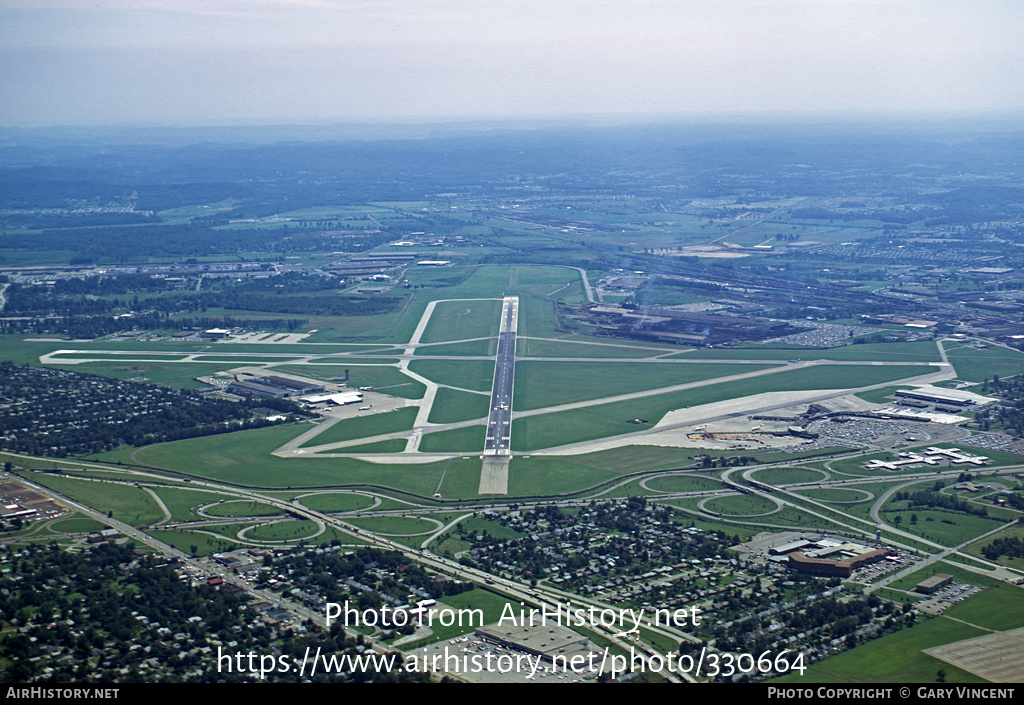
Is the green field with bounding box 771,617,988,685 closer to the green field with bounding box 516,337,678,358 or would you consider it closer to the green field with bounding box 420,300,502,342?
the green field with bounding box 516,337,678,358

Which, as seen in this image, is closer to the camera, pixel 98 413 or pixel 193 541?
pixel 193 541

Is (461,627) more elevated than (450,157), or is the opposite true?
(450,157)

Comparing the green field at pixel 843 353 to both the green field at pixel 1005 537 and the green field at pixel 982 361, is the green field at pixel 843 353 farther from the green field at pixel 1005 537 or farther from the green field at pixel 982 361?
the green field at pixel 1005 537

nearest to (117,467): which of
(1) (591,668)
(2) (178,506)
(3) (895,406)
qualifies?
(2) (178,506)

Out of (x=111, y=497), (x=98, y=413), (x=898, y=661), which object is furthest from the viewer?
(x=98, y=413)

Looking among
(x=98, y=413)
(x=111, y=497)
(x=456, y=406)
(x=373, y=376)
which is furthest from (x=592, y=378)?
(x=111, y=497)

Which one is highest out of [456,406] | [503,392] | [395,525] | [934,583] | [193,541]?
[503,392]

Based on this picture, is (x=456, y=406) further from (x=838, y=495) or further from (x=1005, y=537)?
(x=1005, y=537)

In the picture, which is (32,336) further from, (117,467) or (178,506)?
(178,506)

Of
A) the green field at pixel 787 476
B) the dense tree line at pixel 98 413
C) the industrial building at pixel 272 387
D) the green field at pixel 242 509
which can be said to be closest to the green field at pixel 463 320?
the industrial building at pixel 272 387
